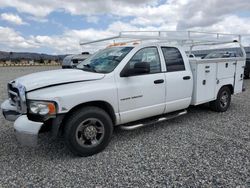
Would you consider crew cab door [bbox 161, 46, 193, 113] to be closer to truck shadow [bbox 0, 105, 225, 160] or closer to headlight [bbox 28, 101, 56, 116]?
truck shadow [bbox 0, 105, 225, 160]

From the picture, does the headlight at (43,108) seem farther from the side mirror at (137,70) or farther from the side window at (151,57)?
the side window at (151,57)

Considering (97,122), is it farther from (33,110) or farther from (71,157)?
(33,110)

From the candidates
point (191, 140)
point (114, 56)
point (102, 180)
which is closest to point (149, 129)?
point (191, 140)

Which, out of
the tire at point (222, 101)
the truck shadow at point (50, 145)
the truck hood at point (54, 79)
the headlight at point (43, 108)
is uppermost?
the truck hood at point (54, 79)

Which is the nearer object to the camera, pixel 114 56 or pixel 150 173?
pixel 150 173

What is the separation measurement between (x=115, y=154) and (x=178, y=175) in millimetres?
1111

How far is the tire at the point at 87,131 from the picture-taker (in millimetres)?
3374

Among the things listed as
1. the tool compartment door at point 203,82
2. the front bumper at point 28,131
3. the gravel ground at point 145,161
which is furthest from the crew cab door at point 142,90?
the front bumper at point 28,131

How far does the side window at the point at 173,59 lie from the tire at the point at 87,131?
5.86 feet

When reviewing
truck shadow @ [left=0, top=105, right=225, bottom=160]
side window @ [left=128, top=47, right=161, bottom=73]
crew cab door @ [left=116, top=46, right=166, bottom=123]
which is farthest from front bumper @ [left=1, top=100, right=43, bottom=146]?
side window @ [left=128, top=47, right=161, bottom=73]

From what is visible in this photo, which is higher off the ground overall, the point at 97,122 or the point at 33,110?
the point at 33,110

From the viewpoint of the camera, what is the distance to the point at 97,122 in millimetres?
3623

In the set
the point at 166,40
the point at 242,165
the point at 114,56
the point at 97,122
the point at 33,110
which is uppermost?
the point at 166,40

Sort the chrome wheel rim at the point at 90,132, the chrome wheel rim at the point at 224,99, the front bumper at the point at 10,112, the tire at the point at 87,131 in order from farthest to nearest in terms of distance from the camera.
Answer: the chrome wheel rim at the point at 224,99, the front bumper at the point at 10,112, the chrome wheel rim at the point at 90,132, the tire at the point at 87,131
